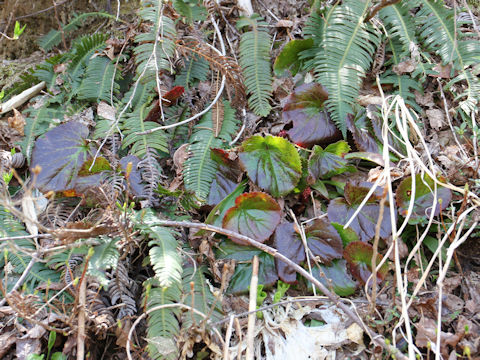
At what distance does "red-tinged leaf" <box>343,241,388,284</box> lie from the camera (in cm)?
182

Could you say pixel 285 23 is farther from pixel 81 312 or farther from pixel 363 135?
pixel 81 312

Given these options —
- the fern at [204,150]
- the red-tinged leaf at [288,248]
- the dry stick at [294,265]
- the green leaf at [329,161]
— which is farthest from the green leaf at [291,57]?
the dry stick at [294,265]

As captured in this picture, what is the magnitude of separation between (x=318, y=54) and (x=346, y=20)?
250mm

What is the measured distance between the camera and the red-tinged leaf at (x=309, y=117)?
2.17 meters

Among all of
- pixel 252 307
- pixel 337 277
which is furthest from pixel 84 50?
pixel 337 277

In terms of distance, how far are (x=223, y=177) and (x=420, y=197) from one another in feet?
3.19

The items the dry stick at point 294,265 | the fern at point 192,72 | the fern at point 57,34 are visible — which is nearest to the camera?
the dry stick at point 294,265

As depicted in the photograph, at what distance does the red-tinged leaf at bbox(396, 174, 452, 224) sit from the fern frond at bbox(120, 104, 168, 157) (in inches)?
47.1

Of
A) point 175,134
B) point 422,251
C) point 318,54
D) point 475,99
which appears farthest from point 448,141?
point 175,134

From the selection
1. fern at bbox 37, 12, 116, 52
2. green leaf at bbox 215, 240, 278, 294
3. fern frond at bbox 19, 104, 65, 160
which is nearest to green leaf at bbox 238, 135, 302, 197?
green leaf at bbox 215, 240, 278, 294

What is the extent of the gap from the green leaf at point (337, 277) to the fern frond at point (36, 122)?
160 centimetres

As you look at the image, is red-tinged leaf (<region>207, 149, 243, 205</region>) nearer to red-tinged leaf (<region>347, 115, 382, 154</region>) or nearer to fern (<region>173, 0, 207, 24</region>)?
red-tinged leaf (<region>347, 115, 382, 154</region>)

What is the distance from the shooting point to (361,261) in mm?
1847

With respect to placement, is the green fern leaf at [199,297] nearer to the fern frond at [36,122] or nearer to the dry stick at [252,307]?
the dry stick at [252,307]
